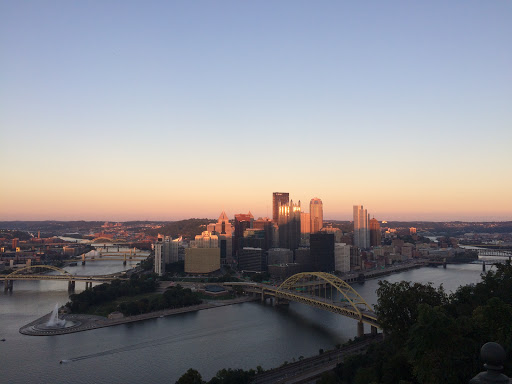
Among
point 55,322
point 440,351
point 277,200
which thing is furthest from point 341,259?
point 440,351

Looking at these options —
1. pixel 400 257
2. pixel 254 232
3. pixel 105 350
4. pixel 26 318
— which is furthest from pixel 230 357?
pixel 400 257

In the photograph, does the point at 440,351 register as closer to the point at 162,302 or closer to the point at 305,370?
the point at 305,370

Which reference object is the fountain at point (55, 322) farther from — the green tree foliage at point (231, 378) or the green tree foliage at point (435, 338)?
the green tree foliage at point (435, 338)

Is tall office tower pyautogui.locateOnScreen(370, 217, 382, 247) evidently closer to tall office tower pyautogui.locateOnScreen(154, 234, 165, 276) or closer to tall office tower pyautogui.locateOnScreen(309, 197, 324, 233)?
tall office tower pyautogui.locateOnScreen(309, 197, 324, 233)

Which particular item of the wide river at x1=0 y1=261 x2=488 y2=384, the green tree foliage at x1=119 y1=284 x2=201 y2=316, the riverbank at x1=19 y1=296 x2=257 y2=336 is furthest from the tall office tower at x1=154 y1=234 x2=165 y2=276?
the riverbank at x1=19 y1=296 x2=257 y2=336

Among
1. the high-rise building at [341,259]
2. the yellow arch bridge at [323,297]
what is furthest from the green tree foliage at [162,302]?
the high-rise building at [341,259]

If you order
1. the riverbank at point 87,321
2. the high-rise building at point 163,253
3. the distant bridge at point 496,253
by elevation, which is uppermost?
the high-rise building at point 163,253
